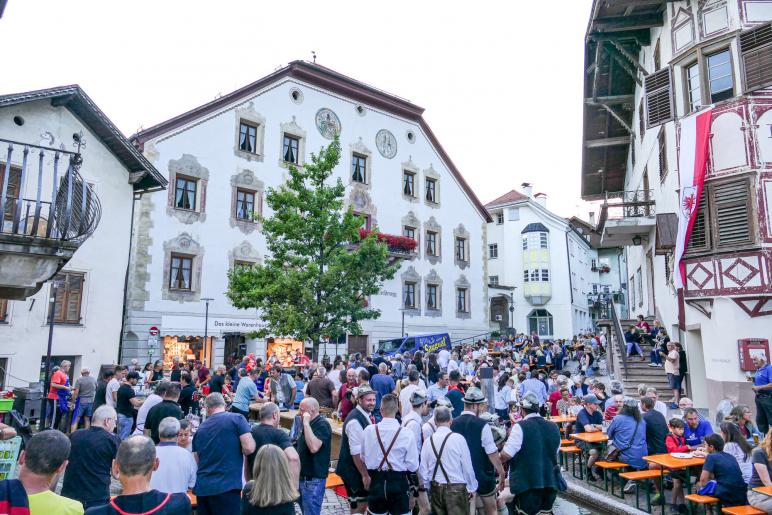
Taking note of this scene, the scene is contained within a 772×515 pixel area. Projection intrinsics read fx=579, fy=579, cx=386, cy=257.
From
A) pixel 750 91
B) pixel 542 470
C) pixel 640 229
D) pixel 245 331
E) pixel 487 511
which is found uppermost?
pixel 750 91

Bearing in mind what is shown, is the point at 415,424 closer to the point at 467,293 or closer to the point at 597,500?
the point at 597,500

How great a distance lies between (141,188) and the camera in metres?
18.7

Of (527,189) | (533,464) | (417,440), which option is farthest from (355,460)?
(527,189)

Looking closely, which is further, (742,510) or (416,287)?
(416,287)

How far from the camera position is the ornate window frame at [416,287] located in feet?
113

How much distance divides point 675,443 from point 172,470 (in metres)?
7.74

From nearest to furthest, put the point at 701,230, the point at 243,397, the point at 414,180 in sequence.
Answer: the point at 243,397, the point at 701,230, the point at 414,180

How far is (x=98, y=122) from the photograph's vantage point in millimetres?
17234

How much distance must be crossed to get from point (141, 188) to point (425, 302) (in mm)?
20554

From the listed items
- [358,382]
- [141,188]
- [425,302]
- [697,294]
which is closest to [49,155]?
[141,188]

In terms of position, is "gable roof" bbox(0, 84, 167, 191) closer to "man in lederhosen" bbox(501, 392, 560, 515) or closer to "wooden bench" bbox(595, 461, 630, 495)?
"man in lederhosen" bbox(501, 392, 560, 515)

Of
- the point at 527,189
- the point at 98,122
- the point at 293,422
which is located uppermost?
the point at 527,189

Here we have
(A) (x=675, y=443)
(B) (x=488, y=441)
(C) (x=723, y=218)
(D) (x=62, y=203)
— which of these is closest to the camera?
(B) (x=488, y=441)

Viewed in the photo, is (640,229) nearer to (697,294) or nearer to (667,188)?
(667,188)
